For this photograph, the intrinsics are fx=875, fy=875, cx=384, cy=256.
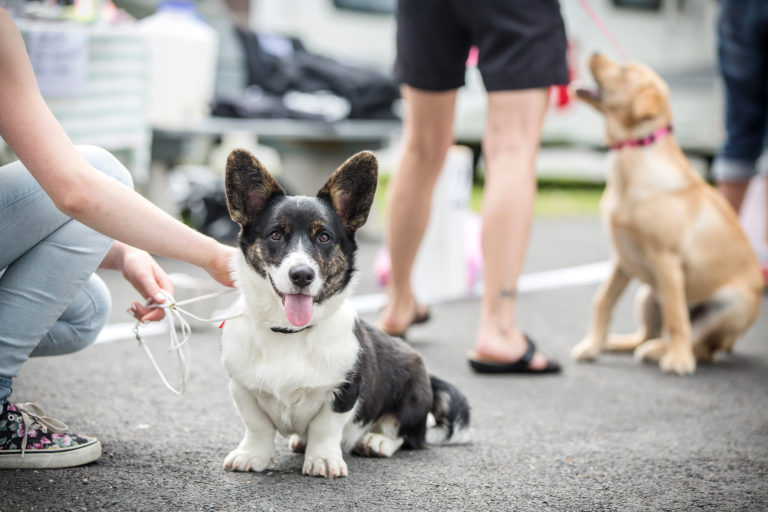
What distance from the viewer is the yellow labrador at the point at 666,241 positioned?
4.02 metres

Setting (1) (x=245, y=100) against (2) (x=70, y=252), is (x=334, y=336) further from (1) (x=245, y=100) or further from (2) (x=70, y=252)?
(1) (x=245, y=100)

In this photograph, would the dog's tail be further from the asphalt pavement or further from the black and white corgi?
the black and white corgi

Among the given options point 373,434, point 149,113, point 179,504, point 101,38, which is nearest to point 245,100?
point 149,113

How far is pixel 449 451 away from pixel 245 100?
486cm

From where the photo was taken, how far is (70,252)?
229 cm

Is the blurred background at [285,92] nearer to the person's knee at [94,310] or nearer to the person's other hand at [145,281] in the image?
the person's knee at [94,310]

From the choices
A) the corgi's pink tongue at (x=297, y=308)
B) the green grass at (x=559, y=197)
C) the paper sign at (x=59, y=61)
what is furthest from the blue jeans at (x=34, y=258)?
the green grass at (x=559, y=197)

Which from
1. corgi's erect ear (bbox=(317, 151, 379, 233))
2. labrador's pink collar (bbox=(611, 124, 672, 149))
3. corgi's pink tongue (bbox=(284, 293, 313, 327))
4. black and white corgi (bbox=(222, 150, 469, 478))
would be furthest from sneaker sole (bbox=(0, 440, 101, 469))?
labrador's pink collar (bbox=(611, 124, 672, 149))

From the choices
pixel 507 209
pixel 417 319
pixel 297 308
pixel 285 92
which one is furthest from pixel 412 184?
pixel 285 92

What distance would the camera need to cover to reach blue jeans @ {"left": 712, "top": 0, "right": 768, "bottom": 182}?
5.27 metres

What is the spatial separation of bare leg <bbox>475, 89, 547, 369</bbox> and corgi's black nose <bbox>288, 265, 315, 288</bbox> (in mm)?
1566

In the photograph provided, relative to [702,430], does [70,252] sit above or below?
above

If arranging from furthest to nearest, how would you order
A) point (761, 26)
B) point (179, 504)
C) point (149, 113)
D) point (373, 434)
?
point (149, 113) < point (761, 26) < point (373, 434) < point (179, 504)

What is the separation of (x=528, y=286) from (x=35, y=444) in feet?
13.0
